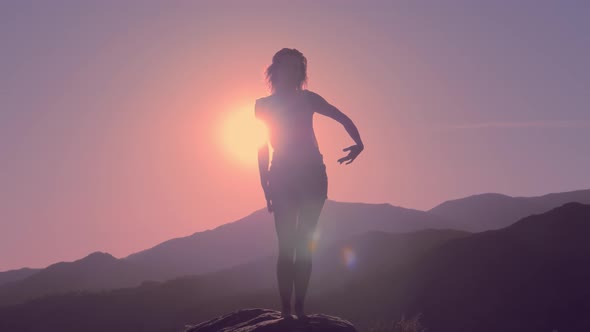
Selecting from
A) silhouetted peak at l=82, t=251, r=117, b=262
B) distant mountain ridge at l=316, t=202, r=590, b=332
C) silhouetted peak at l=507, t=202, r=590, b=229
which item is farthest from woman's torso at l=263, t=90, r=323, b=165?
silhouetted peak at l=82, t=251, r=117, b=262

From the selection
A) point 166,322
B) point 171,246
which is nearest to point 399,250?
point 166,322

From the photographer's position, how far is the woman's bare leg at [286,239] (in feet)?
23.1

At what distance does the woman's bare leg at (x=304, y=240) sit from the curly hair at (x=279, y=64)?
5.10 ft

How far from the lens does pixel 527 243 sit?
28.5 meters

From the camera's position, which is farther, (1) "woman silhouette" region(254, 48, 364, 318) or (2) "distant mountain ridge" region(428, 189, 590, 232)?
(2) "distant mountain ridge" region(428, 189, 590, 232)

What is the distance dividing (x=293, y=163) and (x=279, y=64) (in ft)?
4.34

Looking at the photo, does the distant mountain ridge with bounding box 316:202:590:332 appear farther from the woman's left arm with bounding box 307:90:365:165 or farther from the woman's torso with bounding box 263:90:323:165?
the woman's torso with bounding box 263:90:323:165

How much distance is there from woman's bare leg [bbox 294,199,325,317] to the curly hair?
156 centimetres

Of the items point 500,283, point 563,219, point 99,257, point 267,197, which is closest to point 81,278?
point 99,257

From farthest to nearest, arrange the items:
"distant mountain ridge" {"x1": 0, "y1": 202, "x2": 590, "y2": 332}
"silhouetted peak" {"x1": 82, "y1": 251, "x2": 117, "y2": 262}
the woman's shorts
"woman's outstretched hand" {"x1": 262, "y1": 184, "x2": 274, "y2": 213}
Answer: "silhouetted peak" {"x1": 82, "y1": 251, "x2": 117, "y2": 262}
"distant mountain ridge" {"x1": 0, "y1": 202, "x2": 590, "y2": 332}
"woman's outstretched hand" {"x1": 262, "y1": 184, "x2": 274, "y2": 213}
the woman's shorts

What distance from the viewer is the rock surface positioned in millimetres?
7383

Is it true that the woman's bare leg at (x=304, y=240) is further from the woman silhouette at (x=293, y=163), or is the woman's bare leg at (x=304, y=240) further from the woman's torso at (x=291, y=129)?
the woman's torso at (x=291, y=129)

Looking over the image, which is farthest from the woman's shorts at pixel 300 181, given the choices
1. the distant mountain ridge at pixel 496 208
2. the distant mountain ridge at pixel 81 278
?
the distant mountain ridge at pixel 496 208

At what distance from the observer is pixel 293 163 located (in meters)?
7.01
